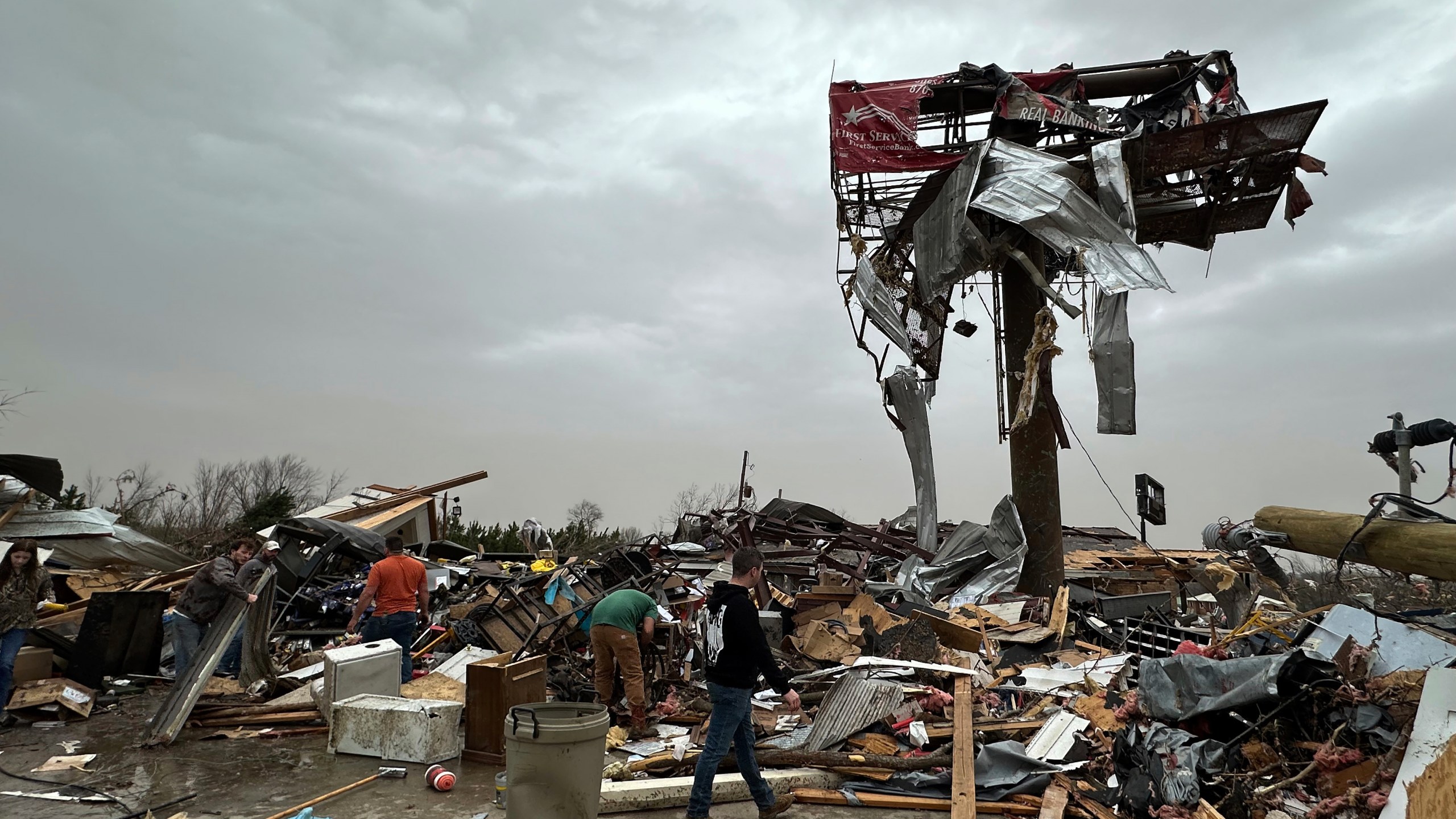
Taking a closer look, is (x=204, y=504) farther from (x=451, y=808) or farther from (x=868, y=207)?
(x=451, y=808)

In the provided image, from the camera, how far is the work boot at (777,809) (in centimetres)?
552

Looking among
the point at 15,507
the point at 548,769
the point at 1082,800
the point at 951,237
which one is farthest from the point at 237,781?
the point at 951,237

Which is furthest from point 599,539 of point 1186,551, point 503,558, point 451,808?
point 451,808

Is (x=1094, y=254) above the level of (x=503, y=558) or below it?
above

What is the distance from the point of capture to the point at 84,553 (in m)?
12.9

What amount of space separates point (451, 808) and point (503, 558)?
11235 mm

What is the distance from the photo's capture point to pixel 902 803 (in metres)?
5.85

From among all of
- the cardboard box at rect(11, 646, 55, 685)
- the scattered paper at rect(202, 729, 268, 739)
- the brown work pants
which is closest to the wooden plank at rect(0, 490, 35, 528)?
the cardboard box at rect(11, 646, 55, 685)

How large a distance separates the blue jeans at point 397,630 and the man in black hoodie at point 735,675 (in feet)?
14.6

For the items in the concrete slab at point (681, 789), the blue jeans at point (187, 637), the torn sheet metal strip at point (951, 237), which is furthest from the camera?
the torn sheet metal strip at point (951, 237)

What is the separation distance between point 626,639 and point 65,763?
464cm

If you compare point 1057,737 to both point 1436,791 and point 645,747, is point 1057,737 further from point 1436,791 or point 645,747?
point 645,747

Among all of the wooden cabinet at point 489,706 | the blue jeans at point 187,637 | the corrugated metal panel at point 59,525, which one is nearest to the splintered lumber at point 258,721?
the blue jeans at point 187,637

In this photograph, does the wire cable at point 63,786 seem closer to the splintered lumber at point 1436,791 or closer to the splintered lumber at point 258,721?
the splintered lumber at point 258,721
